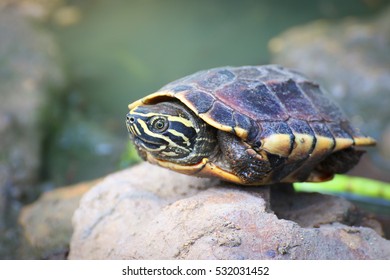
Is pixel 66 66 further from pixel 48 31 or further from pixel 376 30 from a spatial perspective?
pixel 376 30

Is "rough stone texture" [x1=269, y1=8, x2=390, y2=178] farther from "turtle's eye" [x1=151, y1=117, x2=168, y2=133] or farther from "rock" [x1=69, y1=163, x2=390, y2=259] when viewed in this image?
"turtle's eye" [x1=151, y1=117, x2=168, y2=133]

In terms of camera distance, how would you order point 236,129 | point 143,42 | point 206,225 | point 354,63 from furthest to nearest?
point 143,42 → point 354,63 → point 236,129 → point 206,225

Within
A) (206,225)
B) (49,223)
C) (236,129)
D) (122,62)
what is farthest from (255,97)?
(122,62)

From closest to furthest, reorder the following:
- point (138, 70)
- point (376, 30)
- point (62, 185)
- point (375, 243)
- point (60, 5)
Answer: point (375, 243)
point (62, 185)
point (138, 70)
point (376, 30)
point (60, 5)

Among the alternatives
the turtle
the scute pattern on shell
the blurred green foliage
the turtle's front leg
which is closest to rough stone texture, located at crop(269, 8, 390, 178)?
the blurred green foliage

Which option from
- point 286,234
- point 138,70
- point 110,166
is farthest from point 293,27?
point 286,234

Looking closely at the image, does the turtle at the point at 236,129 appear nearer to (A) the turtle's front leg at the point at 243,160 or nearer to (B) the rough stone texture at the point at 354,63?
(A) the turtle's front leg at the point at 243,160

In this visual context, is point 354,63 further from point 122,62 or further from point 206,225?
point 206,225
